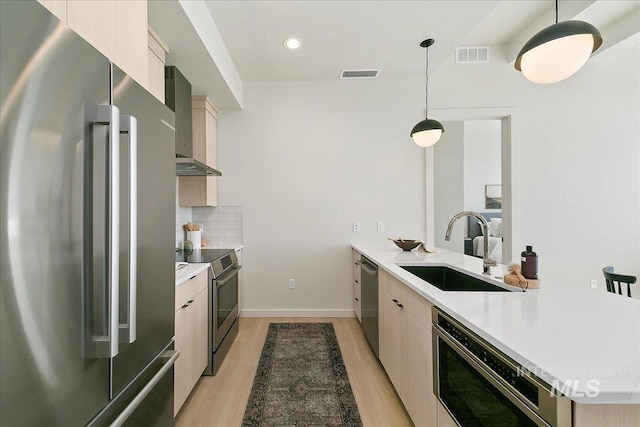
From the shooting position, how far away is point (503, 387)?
88 centimetres

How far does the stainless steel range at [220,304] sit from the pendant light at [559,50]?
94.3 inches

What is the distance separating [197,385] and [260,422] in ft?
2.19

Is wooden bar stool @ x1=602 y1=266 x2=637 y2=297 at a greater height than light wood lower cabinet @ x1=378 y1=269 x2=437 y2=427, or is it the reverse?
wooden bar stool @ x1=602 y1=266 x2=637 y2=297

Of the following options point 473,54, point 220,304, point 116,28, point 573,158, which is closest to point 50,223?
point 116,28

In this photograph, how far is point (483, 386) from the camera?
3.27ft

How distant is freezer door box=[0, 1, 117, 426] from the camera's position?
534mm

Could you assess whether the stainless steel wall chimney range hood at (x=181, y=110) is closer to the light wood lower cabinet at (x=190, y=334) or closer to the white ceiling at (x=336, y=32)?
the white ceiling at (x=336, y=32)

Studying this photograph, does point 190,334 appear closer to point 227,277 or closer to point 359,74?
point 227,277

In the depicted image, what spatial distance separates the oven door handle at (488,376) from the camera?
77 centimetres

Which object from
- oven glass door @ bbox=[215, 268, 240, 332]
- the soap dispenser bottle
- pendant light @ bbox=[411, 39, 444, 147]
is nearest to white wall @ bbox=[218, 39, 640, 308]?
oven glass door @ bbox=[215, 268, 240, 332]

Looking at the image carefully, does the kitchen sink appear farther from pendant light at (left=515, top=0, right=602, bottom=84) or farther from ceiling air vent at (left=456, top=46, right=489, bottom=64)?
ceiling air vent at (left=456, top=46, right=489, bottom=64)

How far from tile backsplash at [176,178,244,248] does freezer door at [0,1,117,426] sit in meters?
2.84

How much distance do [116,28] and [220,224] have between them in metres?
2.69

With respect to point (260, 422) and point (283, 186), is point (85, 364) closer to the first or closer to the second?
point (260, 422)
